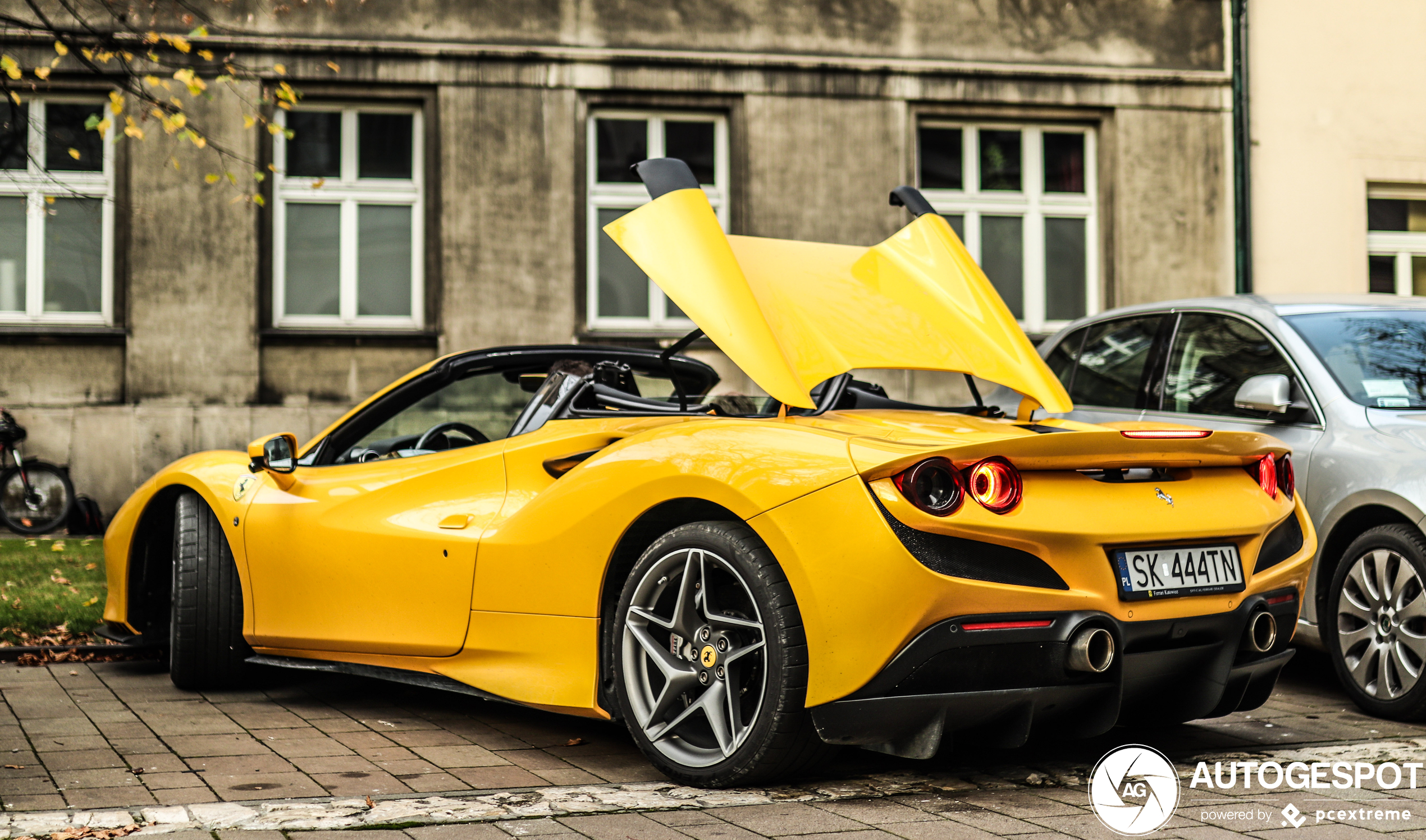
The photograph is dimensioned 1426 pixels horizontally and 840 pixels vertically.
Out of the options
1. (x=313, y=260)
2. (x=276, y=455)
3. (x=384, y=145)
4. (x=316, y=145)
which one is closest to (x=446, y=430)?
(x=276, y=455)

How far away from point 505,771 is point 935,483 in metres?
1.57

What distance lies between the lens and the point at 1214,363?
20.0 feet

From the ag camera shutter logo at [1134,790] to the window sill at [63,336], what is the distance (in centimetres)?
1081

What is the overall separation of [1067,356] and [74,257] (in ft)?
32.3

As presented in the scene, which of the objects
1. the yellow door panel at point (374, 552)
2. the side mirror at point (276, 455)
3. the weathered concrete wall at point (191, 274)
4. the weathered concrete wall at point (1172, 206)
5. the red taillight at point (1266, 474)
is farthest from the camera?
the weathered concrete wall at point (1172, 206)

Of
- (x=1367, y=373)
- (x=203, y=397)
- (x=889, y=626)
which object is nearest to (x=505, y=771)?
(x=889, y=626)

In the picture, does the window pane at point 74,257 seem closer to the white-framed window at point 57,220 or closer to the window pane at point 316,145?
the white-framed window at point 57,220

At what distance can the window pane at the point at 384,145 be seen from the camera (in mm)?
13266

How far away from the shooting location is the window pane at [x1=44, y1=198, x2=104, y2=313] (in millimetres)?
12906

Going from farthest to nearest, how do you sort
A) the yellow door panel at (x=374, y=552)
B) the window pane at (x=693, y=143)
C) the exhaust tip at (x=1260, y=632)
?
1. the window pane at (x=693, y=143)
2. the yellow door panel at (x=374, y=552)
3. the exhaust tip at (x=1260, y=632)

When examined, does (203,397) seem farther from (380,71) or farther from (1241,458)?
(1241,458)

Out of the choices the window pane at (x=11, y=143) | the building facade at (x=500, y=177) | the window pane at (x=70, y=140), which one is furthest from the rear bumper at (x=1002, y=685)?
the window pane at (x=11, y=143)

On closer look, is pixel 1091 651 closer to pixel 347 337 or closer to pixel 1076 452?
pixel 1076 452

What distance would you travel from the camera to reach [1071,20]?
13844 mm
